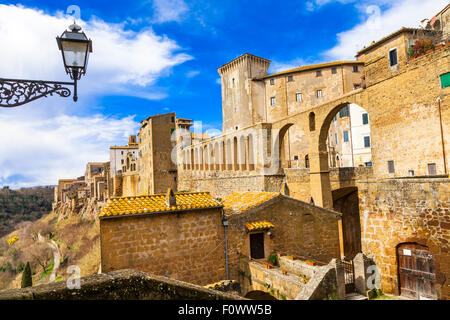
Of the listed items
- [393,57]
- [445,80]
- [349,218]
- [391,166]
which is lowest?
[349,218]

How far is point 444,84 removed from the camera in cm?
1434

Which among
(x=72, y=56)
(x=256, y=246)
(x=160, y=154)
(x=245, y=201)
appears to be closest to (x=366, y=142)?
(x=160, y=154)

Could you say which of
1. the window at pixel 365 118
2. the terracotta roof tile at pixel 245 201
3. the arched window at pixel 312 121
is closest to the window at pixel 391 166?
the arched window at pixel 312 121

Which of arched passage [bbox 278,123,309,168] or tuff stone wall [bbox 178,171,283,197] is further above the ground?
arched passage [bbox 278,123,309,168]

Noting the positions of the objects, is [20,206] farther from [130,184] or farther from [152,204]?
[152,204]

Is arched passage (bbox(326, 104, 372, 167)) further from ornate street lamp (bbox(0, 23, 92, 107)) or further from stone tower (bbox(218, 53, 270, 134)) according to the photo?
ornate street lamp (bbox(0, 23, 92, 107))

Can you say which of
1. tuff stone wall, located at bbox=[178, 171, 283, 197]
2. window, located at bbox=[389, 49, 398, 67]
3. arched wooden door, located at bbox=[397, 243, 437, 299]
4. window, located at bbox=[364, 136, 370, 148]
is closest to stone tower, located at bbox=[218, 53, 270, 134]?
tuff stone wall, located at bbox=[178, 171, 283, 197]

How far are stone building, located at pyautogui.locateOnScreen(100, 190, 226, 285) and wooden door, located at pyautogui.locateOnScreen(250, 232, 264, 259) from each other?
3.65ft

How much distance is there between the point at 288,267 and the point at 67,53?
8702 mm

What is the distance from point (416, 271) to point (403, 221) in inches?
63.1

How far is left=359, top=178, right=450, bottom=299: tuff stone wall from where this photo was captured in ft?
27.6

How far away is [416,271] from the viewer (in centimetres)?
918

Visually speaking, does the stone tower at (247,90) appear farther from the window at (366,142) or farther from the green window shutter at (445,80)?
the green window shutter at (445,80)
